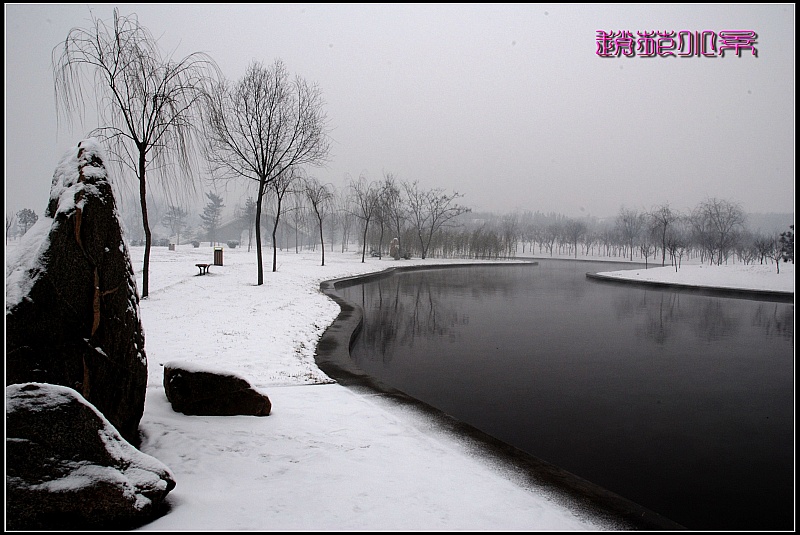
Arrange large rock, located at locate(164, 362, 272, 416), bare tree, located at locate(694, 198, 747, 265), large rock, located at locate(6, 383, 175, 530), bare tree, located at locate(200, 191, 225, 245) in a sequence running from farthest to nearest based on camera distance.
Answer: bare tree, located at locate(200, 191, 225, 245)
bare tree, located at locate(694, 198, 747, 265)
large rock, located at locate(164, 362, 272, 416)
large rock, located at locate(6, 383, 175, 530)

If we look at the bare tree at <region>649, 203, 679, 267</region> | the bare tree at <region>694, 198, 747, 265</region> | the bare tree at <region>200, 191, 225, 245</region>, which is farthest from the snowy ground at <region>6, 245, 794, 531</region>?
the bare tree at <region>200, 191, 225, 245</region>

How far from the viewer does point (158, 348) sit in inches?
294

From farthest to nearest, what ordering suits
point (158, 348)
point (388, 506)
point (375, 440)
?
point (158, 348) → point (375, 440) → point (388, 506)

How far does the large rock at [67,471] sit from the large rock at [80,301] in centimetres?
49

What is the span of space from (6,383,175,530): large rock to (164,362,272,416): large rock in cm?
157

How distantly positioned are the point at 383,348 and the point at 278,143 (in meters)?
11.2

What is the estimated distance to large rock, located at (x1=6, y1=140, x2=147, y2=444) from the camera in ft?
10.5

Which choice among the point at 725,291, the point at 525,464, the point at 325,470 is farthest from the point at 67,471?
the point at 725,291

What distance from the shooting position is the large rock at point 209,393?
454 cm

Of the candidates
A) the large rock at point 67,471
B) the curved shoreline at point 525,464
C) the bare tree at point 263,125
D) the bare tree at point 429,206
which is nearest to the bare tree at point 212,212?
the bare tree at point 429,206

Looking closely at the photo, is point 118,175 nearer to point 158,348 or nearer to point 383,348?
point 158,348

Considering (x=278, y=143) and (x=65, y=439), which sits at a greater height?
(x=278, y=143)

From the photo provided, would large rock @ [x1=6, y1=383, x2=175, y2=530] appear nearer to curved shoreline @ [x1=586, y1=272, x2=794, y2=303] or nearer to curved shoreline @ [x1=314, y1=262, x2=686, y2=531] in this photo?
curved shoreline @ [x1=314, y1=262, x2=686, y2=531]

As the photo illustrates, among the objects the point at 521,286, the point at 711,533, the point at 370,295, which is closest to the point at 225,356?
the point at 711,533
